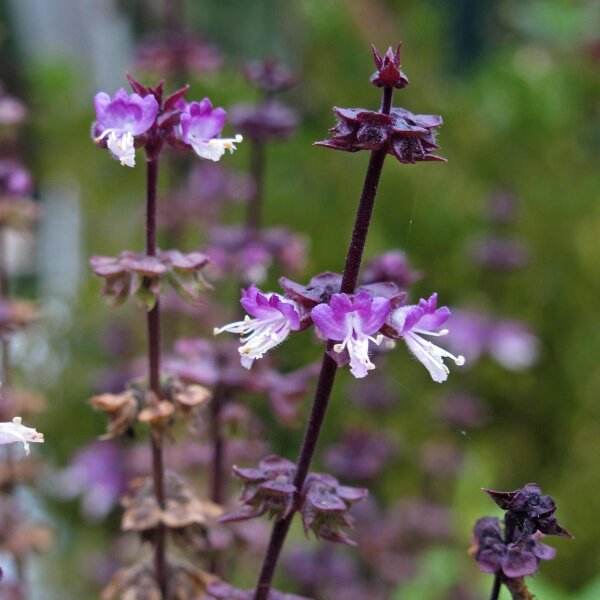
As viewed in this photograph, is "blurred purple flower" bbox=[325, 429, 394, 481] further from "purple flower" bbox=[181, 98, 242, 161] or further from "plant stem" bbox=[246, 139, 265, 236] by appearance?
"purple flower" bbox=[181, 98, 242, 161]

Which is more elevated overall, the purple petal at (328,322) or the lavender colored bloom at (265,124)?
the lavender colored bloom at (265,124)

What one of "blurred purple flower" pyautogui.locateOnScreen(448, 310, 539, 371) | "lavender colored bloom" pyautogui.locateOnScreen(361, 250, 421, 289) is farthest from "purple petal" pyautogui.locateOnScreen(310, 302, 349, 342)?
"blurred purple flower" pyautogui.locateOnScreen(448, 310, 539, 371)

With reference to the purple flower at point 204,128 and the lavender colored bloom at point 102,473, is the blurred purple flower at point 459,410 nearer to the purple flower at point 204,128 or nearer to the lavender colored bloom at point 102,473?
the lavender colored bloom at point 102,473

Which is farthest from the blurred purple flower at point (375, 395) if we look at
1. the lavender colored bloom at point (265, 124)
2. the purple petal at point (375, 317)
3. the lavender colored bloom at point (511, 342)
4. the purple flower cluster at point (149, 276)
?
the purple petal at point (375, 317)

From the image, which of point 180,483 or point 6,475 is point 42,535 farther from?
point 180,483

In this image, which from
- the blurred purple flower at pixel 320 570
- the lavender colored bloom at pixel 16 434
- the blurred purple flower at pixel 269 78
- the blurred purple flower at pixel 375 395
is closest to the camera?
the lavender colored bloom at pixel 16 434

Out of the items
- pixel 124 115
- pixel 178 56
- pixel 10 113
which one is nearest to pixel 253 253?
pixel 10 113

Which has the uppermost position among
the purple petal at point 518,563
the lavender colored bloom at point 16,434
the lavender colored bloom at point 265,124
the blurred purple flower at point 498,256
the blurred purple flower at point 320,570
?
the lavender colored bloom at point 265,124

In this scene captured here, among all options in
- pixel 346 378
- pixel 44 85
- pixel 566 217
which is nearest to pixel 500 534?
pixel 346 378
